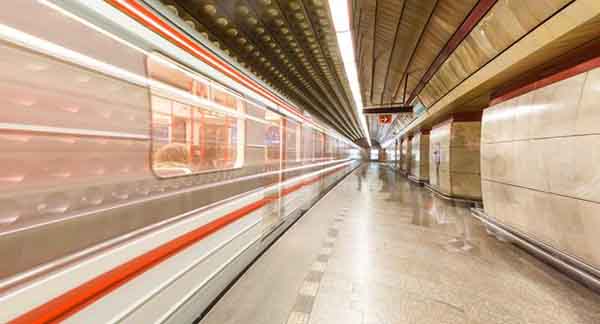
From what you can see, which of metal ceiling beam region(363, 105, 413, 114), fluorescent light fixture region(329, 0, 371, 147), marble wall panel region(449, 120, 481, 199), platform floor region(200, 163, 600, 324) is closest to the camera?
platform floor region(200, 163, 600, 324)

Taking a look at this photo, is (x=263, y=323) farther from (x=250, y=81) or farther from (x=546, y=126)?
(x=546, y=126)

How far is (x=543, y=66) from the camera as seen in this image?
2818 millimetres

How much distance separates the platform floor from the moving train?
58 cm

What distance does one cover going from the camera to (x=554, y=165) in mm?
2598

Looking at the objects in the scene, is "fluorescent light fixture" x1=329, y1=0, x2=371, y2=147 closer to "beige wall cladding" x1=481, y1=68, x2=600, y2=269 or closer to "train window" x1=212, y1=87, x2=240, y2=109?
"train window" x1=212, y1=87, x2=240, y2=109

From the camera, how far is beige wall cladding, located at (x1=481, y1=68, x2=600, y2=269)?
2.19m

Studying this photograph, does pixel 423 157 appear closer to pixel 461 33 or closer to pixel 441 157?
pixel 441 157

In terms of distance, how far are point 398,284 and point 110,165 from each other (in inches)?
100

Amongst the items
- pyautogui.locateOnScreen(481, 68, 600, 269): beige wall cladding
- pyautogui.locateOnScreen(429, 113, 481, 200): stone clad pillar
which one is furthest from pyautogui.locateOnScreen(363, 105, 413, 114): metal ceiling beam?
pyautogui.locateOnScreen(481, 68, 600, 269): beige wall cladding

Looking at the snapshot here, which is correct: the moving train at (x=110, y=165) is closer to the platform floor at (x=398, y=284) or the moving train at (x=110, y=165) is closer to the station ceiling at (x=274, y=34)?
the platform floor at (x=398, y=284)

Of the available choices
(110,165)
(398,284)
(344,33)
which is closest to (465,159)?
(344,33)

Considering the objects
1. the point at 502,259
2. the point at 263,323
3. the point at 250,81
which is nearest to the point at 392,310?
the point at 263,323

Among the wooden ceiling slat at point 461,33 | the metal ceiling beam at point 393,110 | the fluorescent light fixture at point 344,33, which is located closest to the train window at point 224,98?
the fluorescent light fixture at point 344,33

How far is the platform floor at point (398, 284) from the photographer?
70.6 inches
